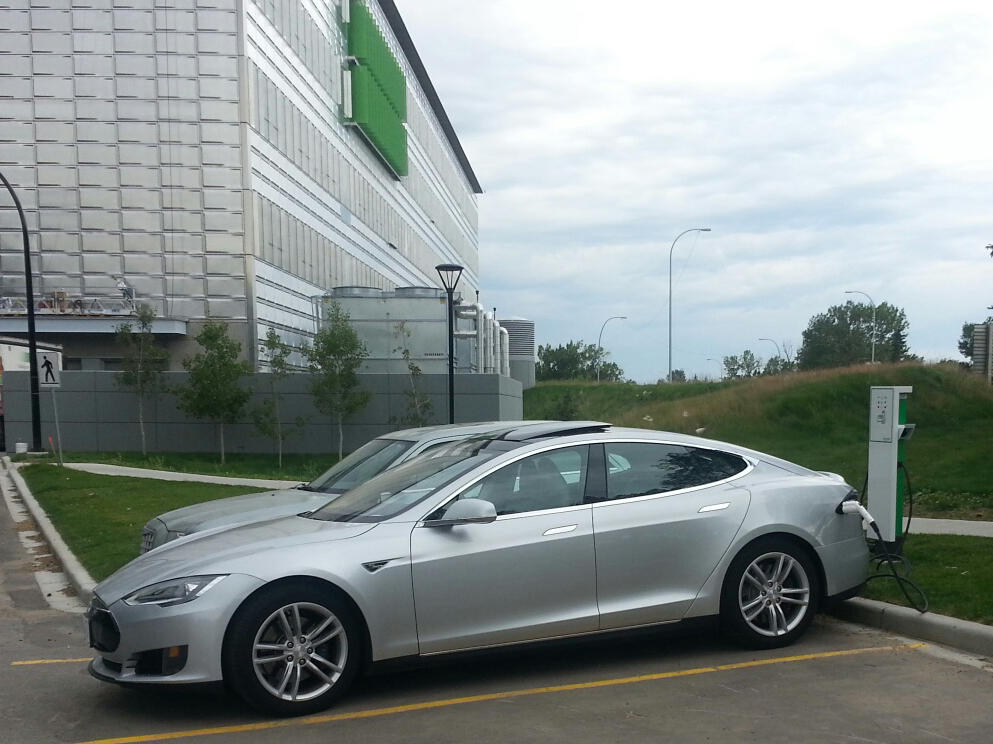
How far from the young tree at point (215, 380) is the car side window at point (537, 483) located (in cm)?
2815

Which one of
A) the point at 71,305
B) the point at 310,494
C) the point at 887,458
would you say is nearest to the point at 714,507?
the point at 887,458

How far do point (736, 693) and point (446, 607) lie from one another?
169 cm

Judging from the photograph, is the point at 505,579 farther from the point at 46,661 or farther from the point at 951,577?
the point at 951,577

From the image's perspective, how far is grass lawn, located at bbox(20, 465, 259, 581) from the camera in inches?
440

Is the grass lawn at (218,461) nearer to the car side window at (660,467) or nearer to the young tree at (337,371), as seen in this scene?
the young tree at (337,371)

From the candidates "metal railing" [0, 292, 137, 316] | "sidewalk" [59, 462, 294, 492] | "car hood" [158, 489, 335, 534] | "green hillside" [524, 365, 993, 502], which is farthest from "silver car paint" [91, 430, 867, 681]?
"metal railing" [0, 292, 137, 316]

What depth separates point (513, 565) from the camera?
590 cm

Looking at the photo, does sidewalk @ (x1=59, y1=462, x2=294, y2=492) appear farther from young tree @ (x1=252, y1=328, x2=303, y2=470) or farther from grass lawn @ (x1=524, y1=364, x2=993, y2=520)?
grass lawn @ (x1=524, y1=364, x2=993, y2=520)

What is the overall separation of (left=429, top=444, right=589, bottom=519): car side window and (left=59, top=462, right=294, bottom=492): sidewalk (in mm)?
13405

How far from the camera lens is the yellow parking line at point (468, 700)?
5250 millimetres

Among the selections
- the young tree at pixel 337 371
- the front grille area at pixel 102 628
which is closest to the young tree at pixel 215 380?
the young tree at pixel 337 371

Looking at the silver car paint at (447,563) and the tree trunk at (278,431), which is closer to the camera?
the silver car paint at (447,563)

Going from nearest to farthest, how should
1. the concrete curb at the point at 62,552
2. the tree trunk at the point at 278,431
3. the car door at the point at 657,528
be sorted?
1. the car door at the point at 657,528
2. the concrete curb at the point at 62,552
3. the tree trunk at the point at 278,431

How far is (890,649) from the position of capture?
668 cm
